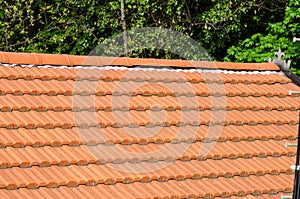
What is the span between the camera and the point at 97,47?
17.7 meters

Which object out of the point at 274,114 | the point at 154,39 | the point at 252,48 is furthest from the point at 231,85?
the point at 252,48

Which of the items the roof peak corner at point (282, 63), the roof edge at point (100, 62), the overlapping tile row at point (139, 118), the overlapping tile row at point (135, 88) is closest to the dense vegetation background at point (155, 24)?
the roof peak corner at point (282, 63)

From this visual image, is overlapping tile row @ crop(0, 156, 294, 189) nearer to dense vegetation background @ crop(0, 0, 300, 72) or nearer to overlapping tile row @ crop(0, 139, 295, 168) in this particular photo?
overlapping tile row @ crop(0, 139, 295, 168)

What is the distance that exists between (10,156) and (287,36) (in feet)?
44.1

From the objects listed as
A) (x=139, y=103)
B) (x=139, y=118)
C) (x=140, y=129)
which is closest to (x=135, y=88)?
(x=139, y=103)

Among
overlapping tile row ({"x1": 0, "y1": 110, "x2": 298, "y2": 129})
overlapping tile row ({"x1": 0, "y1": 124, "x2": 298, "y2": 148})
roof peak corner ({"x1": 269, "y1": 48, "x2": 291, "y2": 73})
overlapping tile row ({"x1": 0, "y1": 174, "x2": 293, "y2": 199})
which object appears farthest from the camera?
roof peak corner ({"x1": 269, "y1": 48, "x2": 291, "y2": 73})

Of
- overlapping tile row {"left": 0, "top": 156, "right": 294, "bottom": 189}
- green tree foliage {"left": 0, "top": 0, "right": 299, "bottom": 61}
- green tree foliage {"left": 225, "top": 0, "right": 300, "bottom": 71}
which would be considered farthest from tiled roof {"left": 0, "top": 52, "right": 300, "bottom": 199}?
green tree foliage {"left": 0, "top": 0, "right": 299, "bottom": 61}

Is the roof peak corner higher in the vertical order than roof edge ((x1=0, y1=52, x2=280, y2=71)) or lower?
lower

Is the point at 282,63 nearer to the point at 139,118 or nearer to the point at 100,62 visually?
the point at 100,62

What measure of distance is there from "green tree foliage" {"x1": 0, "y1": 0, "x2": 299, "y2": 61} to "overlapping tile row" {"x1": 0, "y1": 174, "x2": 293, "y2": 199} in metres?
10.9

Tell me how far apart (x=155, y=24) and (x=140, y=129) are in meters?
11.4

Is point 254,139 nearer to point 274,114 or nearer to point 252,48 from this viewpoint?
point 274,114

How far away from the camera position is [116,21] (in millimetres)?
17484

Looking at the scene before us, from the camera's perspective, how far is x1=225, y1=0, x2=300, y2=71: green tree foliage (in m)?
17.5
